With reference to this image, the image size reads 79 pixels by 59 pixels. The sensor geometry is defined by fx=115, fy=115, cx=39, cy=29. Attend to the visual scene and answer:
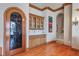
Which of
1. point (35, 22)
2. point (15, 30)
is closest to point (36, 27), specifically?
point (35, 22)

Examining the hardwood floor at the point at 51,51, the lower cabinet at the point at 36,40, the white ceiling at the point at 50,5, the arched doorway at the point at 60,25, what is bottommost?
the hardwood floor at the point at 51,51

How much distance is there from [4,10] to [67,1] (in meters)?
1.18

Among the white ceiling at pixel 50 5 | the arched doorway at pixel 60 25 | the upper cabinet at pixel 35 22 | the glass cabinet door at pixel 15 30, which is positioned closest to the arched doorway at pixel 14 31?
the glass cabinet door at pixel 15 30

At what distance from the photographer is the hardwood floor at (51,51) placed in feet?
6.98

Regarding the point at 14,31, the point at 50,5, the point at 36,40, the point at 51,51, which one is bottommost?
the point at 51,51

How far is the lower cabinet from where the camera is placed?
216 centimetres

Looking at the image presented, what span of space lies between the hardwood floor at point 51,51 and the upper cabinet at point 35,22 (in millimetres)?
369

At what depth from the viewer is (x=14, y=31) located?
2133 mm

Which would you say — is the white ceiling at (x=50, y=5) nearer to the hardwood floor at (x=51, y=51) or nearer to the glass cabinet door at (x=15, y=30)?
the glass cabinet door at (x=15, y=30)

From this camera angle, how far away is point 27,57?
2.19 meters

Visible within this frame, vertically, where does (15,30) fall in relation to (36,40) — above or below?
above

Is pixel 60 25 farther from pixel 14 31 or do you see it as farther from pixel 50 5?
pixel 14 31

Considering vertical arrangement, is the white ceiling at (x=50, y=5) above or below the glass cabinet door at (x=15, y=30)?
above

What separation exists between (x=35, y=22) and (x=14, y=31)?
423 millimetres
